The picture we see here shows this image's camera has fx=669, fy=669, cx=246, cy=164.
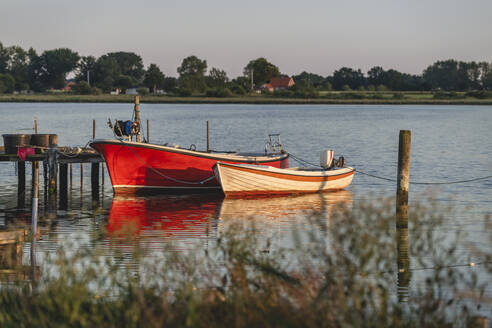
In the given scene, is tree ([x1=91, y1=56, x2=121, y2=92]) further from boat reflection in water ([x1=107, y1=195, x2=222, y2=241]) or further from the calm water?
boat reflection in water ([x1=107, y1=195, x2=222, y2=241])

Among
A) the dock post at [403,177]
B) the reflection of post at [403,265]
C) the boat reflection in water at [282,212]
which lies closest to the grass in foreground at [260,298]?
the reflection of post at [403,265]

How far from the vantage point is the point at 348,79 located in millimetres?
192000

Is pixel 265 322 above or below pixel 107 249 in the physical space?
above

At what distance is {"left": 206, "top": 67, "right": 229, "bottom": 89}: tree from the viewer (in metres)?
175

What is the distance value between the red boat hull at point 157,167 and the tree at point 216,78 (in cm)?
14396

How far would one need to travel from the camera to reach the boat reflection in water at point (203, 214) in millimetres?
17000

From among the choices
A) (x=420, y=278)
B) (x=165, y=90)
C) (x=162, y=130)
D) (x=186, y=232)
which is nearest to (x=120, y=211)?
(x=186, y=232)

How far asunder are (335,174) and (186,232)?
940 centimetres

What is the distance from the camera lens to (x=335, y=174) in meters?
25.2

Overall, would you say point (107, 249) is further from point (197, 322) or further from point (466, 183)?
point (466, 183)

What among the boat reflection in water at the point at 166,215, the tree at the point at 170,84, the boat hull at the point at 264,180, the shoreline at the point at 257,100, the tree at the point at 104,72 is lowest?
the boat reflection in water at the point at 166,215

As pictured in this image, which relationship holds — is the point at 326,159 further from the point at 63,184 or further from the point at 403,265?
the point at 403,265

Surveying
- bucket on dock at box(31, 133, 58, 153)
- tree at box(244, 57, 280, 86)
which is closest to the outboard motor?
bucket on dock at box(31, 133, 58, 153)

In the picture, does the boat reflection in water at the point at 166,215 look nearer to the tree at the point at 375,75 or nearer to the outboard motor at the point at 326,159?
the outboard motor at the point at 326,159
